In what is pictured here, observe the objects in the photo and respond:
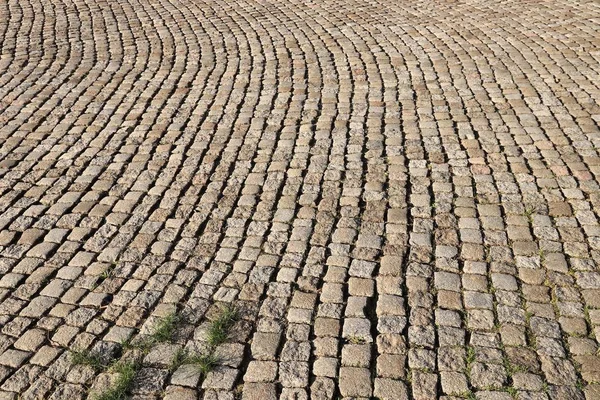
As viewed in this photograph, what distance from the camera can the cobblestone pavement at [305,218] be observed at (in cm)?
384

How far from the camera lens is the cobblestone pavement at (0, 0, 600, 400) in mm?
3844

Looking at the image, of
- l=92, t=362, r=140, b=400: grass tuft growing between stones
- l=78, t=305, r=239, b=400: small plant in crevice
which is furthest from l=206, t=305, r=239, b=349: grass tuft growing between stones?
l=92, t=362, r=140, b=400: grass tuft growing between stones

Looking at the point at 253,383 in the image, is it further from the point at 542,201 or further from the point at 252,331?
the point at 542,201

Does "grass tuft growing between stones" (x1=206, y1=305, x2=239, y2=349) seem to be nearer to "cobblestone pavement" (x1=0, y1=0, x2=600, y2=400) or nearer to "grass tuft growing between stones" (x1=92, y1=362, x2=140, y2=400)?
"cobblestone pavement" (x1=0, y1=0, x2=600, y2=400)

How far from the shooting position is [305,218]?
523cm

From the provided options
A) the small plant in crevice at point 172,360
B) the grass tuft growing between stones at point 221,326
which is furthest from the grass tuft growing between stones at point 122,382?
the grass tuft growing between stones at point 221,326

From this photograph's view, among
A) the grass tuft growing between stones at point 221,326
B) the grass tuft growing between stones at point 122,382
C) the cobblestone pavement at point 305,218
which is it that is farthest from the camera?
the grass tuft growing between stones at point 221,326

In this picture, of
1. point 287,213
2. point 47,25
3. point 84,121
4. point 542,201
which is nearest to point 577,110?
point 542,201

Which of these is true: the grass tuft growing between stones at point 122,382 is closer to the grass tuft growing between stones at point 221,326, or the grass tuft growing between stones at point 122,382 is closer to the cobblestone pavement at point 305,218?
the cobblestone pavement at point 305,218

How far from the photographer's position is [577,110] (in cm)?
688

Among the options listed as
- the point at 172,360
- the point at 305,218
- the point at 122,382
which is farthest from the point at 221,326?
the point at 305,218

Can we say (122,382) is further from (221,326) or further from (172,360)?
(221,326)

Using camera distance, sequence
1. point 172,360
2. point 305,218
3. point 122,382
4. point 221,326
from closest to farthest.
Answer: point 122,382 < point 172,360 < point 221,326 < point 305,218

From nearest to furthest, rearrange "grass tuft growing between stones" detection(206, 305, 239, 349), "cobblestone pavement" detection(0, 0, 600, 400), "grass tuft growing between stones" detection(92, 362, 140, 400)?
"grass tuft growing between stones" detection(92, 362, 140, 400), "cobblestone pavement" detection(0, 0, 600, 400), "grass tuft growing between stones" detection(206, 305, 239, 349)
